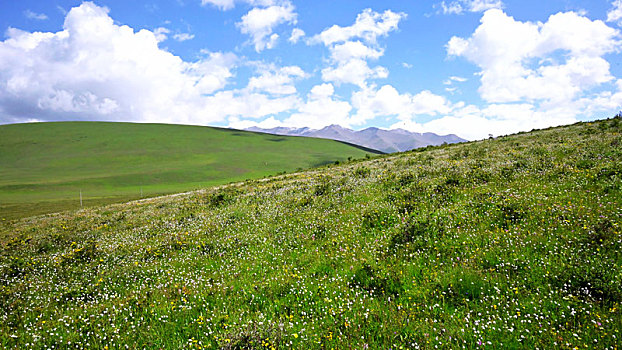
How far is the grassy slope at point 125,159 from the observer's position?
8712 cm

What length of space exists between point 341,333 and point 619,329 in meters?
4.75

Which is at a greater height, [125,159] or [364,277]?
[125,159]

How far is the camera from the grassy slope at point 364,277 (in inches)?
225

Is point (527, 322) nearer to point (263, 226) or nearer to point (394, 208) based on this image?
point (394, 208)

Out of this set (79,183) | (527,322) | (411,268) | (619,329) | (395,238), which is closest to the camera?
(619,329)

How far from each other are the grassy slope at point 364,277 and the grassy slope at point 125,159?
218 ft

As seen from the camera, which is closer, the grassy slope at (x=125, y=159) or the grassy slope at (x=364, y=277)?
the grassy slope at (x=364, y=277)

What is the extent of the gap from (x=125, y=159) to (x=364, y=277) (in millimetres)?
152022

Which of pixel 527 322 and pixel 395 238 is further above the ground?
pixel 395 238

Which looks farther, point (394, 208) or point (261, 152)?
point (261, 152)

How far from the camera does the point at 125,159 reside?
13250 centimetres

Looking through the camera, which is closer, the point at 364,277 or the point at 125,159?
the point at 364,277

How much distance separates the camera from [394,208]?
11820mm

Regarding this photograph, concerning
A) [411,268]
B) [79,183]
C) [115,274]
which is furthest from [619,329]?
[79,183]
